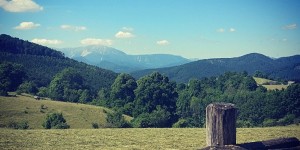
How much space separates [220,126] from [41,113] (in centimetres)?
6365

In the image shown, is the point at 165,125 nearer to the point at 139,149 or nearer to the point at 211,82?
the point at 139,149

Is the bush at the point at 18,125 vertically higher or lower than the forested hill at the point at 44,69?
lower

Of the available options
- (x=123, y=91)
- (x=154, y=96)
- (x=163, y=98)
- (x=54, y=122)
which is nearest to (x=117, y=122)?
(x=54, y=122)

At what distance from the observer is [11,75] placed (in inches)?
4050

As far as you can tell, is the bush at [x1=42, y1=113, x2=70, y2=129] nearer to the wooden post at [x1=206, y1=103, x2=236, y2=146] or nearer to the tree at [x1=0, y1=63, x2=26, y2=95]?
the tree at [x1=0, y1=63, x2=26, y2=95]

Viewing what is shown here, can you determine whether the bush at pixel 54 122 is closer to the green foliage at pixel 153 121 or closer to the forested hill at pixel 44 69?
the green foliage at pixel 153 121

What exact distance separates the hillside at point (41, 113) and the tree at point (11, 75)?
112 ft

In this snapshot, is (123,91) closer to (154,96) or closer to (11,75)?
(154,96)

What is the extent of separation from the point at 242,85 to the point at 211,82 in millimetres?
17067

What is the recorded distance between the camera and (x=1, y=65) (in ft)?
332

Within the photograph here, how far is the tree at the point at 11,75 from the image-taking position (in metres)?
98.4

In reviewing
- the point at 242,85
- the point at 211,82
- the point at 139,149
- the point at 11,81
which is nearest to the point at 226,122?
the point at 139,149

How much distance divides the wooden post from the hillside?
2099 inches

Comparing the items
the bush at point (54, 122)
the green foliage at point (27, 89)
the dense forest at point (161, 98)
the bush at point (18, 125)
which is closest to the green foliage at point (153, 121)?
the dense forest at point (161, 98)
